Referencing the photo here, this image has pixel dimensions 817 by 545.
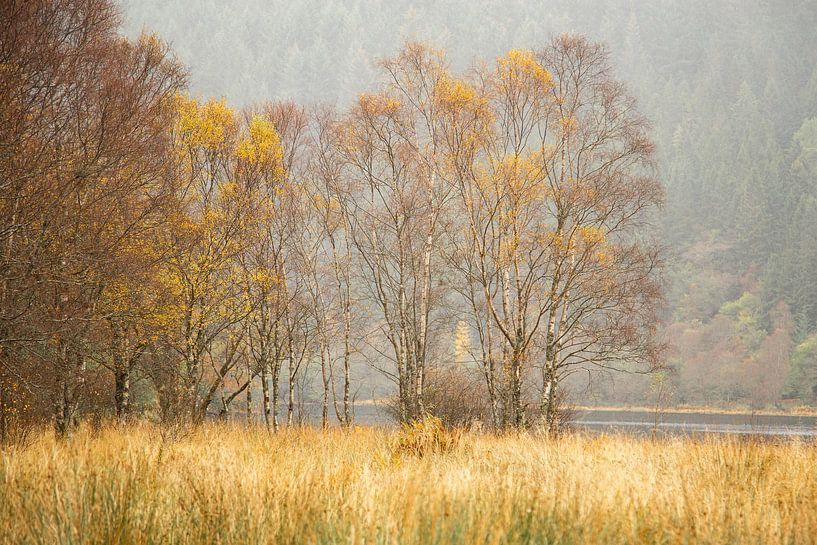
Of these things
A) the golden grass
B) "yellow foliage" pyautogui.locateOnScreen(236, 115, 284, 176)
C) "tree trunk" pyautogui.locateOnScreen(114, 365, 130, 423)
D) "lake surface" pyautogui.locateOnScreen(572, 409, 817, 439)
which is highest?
"yellow foliage" pyautogui.locateOnScreen(236, 115, 284, 176)

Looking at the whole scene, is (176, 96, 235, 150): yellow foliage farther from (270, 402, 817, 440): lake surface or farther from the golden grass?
the golden grass

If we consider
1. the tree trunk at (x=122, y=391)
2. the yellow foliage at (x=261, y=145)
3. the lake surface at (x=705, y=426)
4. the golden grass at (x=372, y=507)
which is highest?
the yellow foliage at (x=261, y=145)

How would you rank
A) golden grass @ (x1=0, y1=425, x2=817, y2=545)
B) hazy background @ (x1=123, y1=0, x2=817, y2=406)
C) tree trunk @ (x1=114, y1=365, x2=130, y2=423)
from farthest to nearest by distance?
hazy background @ (x1=123, y1=0, x2=817, y2=406)
tree trunk @ (x1=114, y1=365, x2=130, y2=423)
golden grass @ (x1=0, y1=425, x2=817, y2=545)

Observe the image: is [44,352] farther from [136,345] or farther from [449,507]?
[449,507]

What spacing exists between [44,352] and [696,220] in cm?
10312

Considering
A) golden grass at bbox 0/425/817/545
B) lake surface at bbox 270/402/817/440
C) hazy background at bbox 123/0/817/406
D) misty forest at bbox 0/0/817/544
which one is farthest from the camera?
hazy background at bbox 123/0/817/406

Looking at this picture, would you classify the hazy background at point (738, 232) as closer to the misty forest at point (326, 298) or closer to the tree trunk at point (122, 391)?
the misty forest at point (326, 298)

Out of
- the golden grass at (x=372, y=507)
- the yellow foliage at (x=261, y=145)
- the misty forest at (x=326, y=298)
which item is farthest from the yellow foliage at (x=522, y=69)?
the golden grass at (x=372, y=507)

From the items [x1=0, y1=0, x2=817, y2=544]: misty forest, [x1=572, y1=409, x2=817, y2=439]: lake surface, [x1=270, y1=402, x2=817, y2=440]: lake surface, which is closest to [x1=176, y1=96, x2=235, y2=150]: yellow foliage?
[x1=0, y1=0, x2=817, y2=544]: misty forest

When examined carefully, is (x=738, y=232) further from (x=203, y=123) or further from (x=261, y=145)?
(x=203, y=123)

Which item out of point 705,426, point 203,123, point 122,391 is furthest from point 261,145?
point 705,426

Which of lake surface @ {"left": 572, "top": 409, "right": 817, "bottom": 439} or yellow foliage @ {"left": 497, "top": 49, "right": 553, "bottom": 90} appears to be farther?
yellow foliage @ {"left": 497, "top": 49, "right": 553, "bottom": 90}

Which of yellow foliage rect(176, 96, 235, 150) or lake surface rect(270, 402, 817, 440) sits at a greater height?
yellow foliage rect(176, 96, 235, 150)

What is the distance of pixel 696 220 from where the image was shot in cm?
10081
